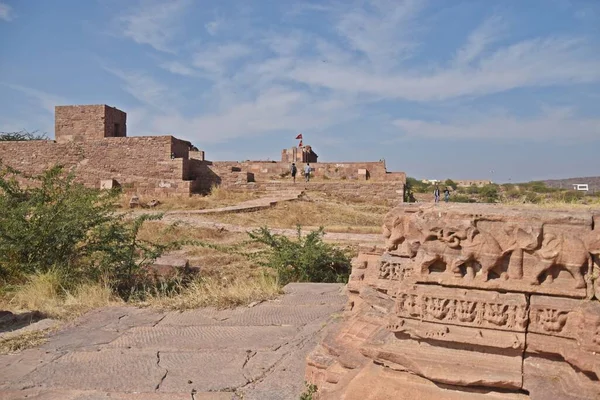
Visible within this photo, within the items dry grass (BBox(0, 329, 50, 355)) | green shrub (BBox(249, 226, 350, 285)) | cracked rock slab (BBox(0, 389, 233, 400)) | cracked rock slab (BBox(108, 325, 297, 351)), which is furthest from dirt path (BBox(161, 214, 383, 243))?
cracked rock slab (BBox(0, 389, 233, 400))

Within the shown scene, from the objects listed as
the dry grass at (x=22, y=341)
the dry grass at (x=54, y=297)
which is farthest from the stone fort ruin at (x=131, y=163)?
the dry grass at (x=22, y=341)

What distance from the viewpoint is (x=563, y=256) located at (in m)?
2.94

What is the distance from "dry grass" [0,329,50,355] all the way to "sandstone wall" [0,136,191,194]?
14.4m

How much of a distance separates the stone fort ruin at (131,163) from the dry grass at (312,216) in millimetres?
2737

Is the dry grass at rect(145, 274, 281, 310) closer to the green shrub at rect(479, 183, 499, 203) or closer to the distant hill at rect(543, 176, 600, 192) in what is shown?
the green shrub at rect(479, 183, 499, 203)

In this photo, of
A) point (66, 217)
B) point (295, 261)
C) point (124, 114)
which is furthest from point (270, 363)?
point (124, 114)

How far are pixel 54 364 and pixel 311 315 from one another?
242cm

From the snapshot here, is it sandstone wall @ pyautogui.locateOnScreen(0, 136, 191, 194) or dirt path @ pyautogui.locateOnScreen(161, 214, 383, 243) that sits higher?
sandstone wall @ pyautogui.locateOnScreen(0, 136, 191, 194)

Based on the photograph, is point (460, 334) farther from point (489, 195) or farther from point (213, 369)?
point (489, 195)

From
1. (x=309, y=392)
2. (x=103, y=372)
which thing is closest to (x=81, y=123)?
(x=103, y=372)

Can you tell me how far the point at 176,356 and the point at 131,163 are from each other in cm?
1717

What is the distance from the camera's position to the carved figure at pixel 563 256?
291cm

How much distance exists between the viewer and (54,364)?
4.23m

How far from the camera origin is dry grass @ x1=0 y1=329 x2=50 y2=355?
461 centimetres
